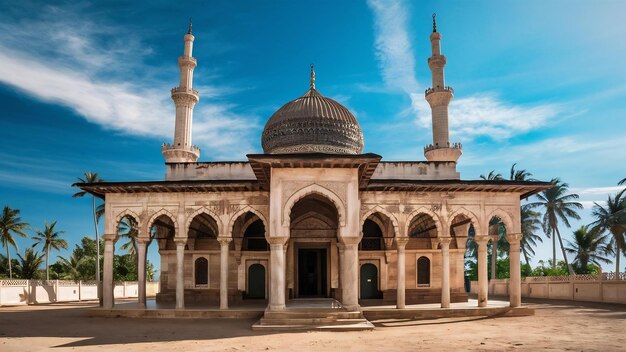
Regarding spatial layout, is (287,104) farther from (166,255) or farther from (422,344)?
(422,344)

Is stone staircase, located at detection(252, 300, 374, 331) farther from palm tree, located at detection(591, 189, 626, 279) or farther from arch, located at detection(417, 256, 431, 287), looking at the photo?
palm tree, located at detection(591, 189, 626, 279)

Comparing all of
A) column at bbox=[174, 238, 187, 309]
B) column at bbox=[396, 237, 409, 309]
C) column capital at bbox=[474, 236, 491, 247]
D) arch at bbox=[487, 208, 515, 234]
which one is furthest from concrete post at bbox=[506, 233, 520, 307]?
column at bbox=[174, 238, 187, 309]

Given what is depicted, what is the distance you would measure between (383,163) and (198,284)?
35.4 ft

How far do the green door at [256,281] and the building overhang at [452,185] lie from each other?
7.74m

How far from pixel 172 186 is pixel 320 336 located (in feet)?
30.3

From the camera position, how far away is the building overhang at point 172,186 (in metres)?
20.4

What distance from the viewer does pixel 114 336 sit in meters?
14.8

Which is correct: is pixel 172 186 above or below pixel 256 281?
above

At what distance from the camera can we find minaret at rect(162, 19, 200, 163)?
94.0ft

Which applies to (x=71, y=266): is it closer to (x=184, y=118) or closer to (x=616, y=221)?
(x=184, y=118)

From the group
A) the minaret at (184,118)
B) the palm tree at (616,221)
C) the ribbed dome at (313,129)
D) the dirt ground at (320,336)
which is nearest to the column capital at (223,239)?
the dirt ground at (320,336)

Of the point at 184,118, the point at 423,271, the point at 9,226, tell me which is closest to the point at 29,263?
the point at 9,226

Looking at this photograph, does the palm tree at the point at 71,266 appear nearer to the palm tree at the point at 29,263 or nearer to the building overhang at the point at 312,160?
the palm tree at the point at 29,263

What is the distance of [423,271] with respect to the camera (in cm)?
2517
